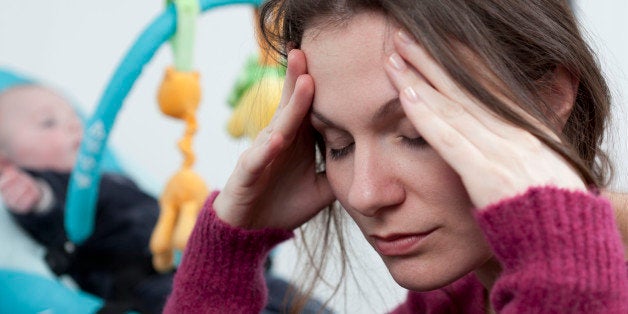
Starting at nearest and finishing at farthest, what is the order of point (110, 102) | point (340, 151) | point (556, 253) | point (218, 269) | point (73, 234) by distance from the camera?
point (556, 253)
point (340, 151)
point (218, 269)
point (110, 102)
point (73, 234)

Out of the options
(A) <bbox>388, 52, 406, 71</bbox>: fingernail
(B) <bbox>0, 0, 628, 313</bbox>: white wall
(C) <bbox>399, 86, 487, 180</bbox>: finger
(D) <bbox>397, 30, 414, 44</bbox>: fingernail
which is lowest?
(B) <bbox>0, 0, 628, 313</bbox>: white wall

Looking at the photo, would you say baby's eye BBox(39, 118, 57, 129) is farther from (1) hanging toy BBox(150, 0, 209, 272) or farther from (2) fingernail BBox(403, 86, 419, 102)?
(2) fingernail BBox(403, 86, 419, 102)

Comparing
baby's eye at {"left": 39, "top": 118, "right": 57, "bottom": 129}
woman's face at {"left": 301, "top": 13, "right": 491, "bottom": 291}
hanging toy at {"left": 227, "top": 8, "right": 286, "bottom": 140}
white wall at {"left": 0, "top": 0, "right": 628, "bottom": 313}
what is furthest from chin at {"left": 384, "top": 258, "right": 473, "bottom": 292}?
white wall at {"left": 0, "top": 0, "right": 628, "bottom": 313}

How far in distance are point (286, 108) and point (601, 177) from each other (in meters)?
0.33

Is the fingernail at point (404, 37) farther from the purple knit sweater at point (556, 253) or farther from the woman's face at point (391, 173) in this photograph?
the purple knit sweater at point (556, 253)

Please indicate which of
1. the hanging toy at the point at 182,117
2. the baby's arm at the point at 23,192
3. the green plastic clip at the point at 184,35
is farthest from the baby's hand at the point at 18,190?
the green plastic clip at the point at 184,35

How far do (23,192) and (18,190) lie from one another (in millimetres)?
12

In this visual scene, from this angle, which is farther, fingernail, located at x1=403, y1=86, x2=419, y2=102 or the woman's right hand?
the woman's right hand

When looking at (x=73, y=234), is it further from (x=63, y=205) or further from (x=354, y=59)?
(x=354, y=59)

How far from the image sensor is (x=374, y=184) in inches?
29.3

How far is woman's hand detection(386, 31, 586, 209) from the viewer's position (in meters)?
0.71

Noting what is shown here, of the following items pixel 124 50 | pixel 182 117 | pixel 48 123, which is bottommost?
pixel 124 50

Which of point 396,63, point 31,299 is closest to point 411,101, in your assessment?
point 396,63

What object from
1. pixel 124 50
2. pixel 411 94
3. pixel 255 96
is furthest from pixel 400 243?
pixel 124 50
